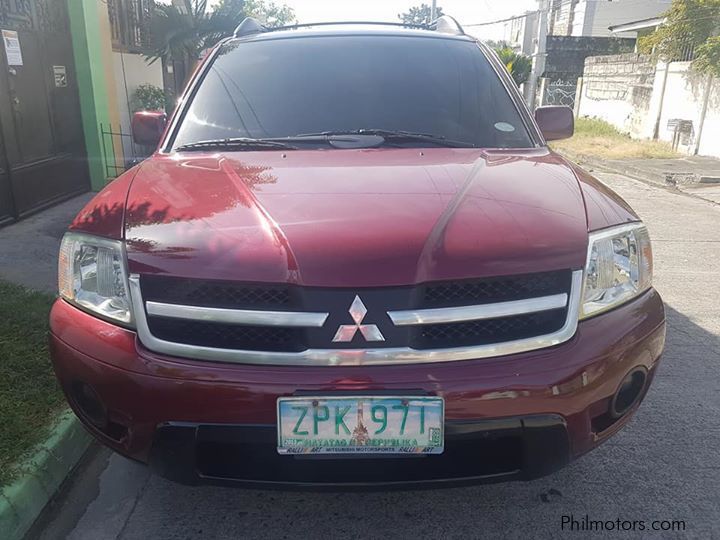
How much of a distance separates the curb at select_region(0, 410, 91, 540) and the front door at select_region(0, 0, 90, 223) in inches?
159

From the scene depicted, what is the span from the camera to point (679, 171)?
11.2 m

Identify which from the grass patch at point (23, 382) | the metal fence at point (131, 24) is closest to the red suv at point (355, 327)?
the grass patch at point (23, 382)

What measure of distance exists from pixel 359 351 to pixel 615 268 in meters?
0.89

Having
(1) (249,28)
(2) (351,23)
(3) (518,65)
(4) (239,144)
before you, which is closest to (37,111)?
(1) (249,28)

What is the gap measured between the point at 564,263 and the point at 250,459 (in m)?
1.10

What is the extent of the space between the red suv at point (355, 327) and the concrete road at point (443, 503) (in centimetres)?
47

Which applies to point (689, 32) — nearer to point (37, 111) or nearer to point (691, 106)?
point (691, 106)

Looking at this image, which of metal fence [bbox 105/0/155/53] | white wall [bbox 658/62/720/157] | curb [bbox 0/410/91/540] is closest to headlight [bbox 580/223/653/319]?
curb [bbox 0/410/91/540]

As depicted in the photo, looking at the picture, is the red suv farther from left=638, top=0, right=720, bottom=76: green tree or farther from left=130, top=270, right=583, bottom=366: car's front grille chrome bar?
left=638, top=0, right=720, bottom=76: green tree

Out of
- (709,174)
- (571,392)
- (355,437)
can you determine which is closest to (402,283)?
(355,437)

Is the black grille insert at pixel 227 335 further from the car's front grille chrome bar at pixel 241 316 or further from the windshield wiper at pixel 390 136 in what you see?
the windshield wiper at pixel 390 136

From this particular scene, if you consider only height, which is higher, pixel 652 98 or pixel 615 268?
pixel 615 268

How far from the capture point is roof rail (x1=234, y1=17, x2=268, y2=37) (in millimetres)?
3511

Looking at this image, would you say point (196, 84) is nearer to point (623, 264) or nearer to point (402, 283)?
point (402, 283)
